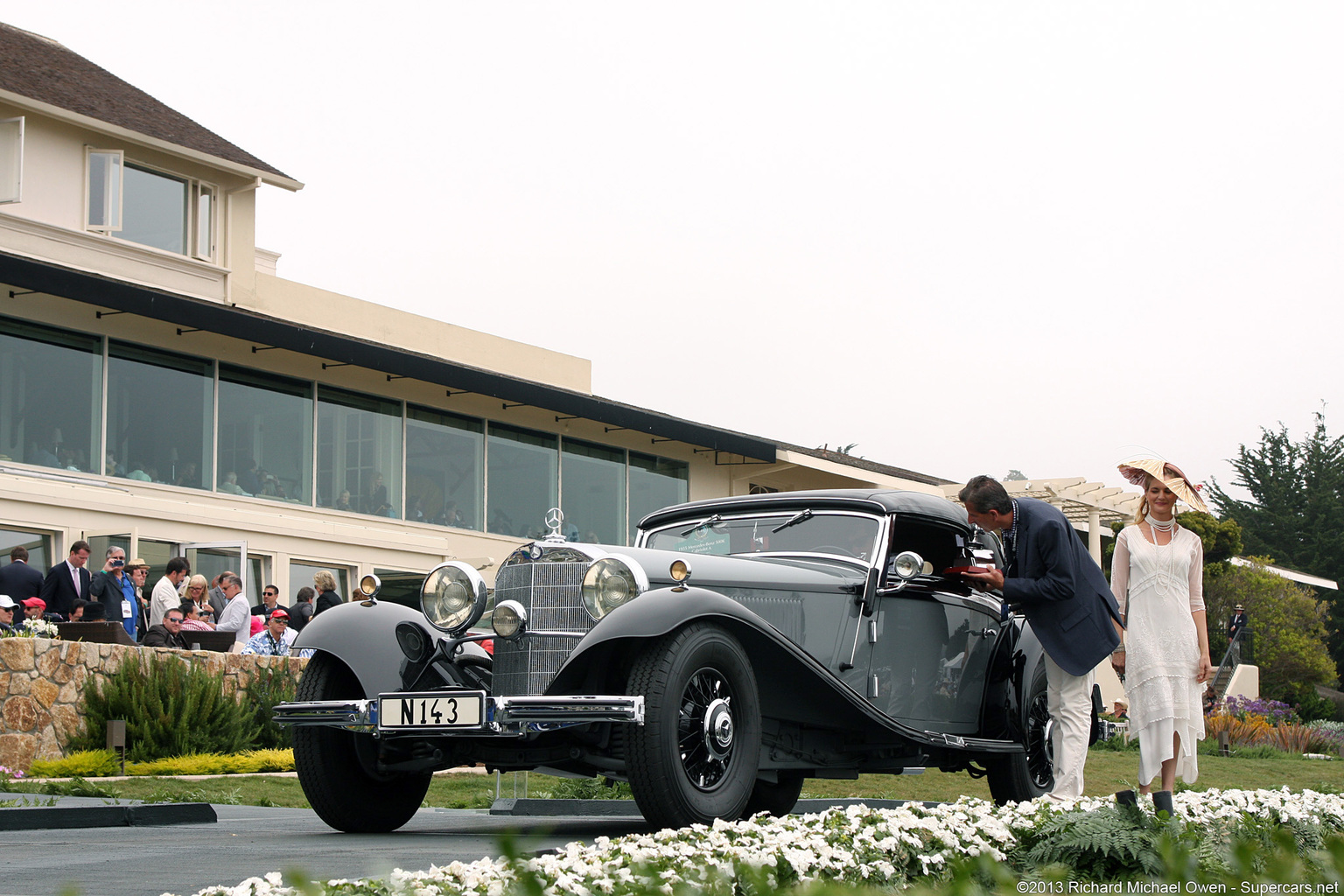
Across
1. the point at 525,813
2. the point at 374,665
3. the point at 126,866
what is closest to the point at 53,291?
the point at 525,813

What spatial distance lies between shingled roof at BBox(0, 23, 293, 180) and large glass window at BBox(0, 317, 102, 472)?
3.39 meters

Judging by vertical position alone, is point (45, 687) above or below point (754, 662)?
below

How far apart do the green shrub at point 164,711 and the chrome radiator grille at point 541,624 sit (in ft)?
19.7

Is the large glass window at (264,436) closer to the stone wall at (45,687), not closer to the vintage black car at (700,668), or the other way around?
the stone wall at (45,687)

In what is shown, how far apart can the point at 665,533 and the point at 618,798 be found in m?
2.40

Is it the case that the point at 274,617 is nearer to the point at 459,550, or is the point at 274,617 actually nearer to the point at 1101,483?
the point at 459,550

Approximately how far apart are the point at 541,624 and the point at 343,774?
1.30 metres

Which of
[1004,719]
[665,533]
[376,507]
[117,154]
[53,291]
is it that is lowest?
[1004,719]

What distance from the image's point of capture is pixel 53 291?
16.8 m

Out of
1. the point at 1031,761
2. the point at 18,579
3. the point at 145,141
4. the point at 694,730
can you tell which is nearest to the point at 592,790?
the point at 1031,761

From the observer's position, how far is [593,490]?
84.0 feet

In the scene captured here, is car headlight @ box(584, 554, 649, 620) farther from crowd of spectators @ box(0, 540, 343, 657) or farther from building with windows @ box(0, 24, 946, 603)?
building with windows @ box(0, 24, 946, 603)

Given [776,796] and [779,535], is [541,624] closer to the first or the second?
[779,535]

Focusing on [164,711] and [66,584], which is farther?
[66,584]
